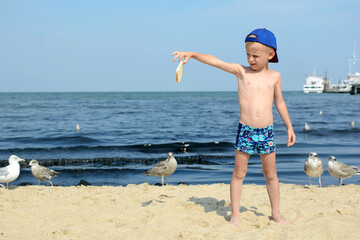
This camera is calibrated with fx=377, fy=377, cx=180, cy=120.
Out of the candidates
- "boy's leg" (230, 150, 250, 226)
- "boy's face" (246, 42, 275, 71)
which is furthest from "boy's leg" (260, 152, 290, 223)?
"boy's face" (246, 42, 275, 71)

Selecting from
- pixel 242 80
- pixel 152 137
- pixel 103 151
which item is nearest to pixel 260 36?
pixel 242 80

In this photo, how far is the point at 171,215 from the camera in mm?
5152

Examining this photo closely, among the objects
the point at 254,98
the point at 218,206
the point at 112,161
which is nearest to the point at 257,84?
the point at 254,98

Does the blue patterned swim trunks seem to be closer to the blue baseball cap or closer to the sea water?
the blue baseball cap

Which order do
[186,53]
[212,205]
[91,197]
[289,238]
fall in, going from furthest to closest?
[91,197] → [212,205] → [186,53] → [289,238]

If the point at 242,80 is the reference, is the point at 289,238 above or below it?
below

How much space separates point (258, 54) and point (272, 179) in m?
1.56

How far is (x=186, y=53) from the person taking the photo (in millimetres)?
4562

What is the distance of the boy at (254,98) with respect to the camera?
4.46m

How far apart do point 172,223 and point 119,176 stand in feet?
22.9

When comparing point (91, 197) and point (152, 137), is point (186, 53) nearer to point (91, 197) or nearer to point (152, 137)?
point (91, 197)

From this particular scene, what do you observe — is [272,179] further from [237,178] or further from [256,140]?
[256,140]

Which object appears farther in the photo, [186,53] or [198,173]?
[198,173]

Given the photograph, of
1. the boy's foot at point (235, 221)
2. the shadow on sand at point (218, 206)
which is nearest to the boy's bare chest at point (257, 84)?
the boy's foot at point (235, 221)
